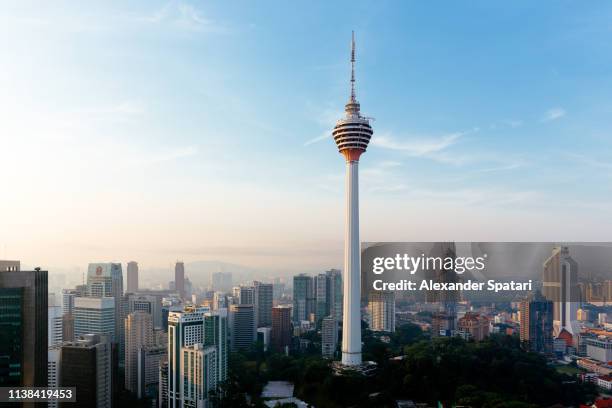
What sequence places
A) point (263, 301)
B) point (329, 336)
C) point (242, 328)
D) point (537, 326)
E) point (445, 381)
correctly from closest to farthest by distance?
1. point (445, 381)
2. point (537, 326)
3. point (329, 336)
4. point (242, 328)
5. point (263, 301)

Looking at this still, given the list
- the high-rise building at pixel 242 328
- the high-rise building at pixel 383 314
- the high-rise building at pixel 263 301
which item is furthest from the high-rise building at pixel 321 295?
the high-rise building at pixel 242 328

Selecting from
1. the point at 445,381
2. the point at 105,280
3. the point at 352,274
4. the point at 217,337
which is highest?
the point at 352,274

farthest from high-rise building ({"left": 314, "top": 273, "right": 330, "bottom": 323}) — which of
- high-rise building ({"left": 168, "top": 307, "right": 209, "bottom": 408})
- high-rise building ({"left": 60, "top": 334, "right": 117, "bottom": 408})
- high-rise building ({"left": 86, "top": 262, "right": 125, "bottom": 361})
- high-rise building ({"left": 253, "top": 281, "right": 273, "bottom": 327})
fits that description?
high-rise building ({"left": 60, "top": 334, "right": 117, "bottom": 408})

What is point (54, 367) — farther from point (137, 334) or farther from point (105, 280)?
point (105, 280)

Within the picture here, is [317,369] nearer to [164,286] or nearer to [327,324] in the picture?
[327,324]

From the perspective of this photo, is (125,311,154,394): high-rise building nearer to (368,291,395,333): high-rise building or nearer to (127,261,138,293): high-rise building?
(368,291,395,333): high-rise building

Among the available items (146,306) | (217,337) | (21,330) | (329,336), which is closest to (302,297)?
(329,336)

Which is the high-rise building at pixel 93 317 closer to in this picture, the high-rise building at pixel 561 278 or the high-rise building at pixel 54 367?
the high-rise building at pixel 54 367
